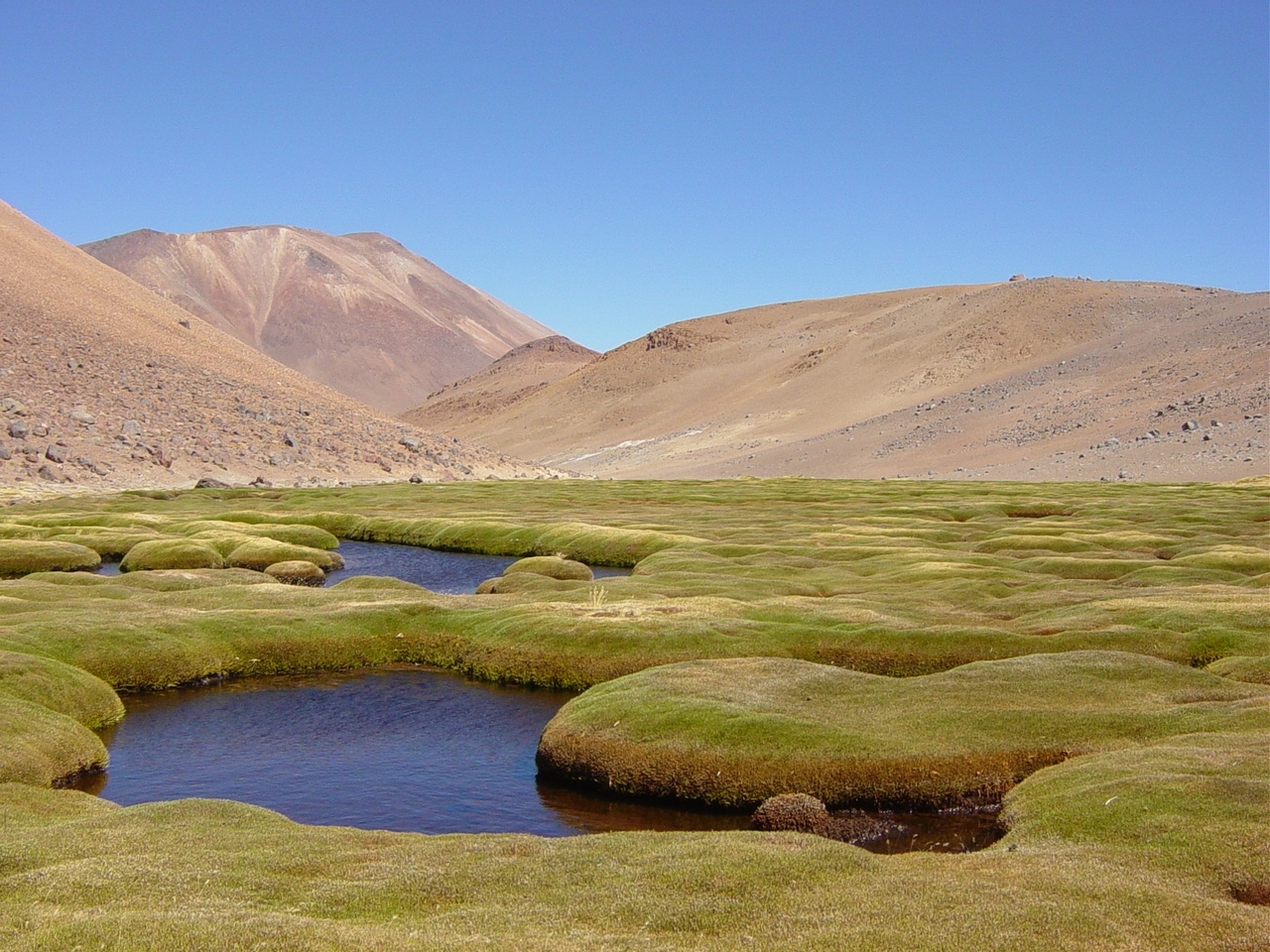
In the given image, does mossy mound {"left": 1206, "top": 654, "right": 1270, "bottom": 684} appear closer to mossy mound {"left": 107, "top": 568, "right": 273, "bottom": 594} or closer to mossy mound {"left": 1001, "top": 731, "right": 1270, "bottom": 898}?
mossy mound {"left": 1001, "top": 731, "right": 1270, "bottom": 898}

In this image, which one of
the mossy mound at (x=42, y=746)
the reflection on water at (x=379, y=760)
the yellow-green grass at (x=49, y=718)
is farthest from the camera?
the yellow-green grass at (x=49, y=718)

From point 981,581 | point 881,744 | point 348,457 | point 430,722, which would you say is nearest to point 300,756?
point 430,722

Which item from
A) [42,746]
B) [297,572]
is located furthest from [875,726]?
[297,572]

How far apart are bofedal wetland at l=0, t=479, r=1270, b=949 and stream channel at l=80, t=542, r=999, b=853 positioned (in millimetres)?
915

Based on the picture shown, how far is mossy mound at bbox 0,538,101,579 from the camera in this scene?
2404 inches

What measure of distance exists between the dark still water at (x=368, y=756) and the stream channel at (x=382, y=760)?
5 centimetres

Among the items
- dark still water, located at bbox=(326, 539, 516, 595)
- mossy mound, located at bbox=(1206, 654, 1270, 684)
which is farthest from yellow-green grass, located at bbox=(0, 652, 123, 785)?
mossy mound, located at bbox=(1206, 654, 1270, 684)

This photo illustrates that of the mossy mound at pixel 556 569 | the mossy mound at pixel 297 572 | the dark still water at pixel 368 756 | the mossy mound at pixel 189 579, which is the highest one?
the mossy mound at pixel 556 569

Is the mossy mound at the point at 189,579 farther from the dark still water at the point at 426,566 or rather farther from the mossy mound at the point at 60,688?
the mossy mound at the point at 60,688

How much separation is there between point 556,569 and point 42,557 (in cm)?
2785

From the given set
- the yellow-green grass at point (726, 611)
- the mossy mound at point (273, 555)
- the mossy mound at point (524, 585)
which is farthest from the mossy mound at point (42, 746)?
the mossy mound at point (273, 555)

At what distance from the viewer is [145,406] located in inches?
5399

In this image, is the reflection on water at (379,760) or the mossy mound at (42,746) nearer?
the reflection on water at (379,760)

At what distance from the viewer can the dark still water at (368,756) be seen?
25812mm
